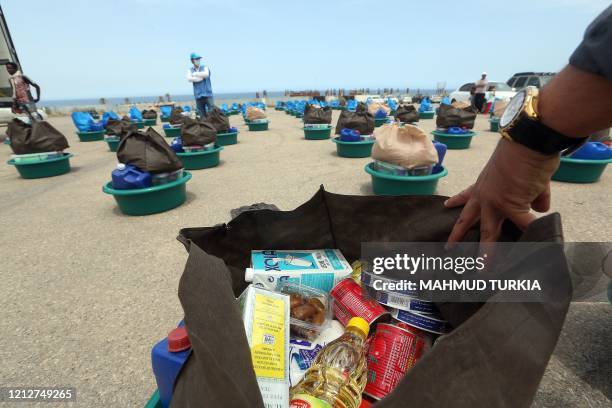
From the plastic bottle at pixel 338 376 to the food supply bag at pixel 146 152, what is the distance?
268 centimetres

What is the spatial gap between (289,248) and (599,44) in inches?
45.6

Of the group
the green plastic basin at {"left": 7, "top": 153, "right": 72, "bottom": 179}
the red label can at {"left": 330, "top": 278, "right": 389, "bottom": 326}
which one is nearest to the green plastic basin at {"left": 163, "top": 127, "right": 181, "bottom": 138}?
Answer: the green plastic basin at {"left": 7, "top": 153, "right": 72, "bottom": 179}

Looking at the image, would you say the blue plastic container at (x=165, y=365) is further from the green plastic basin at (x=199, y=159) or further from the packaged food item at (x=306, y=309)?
the green plastic basin at (x=199, y=159)

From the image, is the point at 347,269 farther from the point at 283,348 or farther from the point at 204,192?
the point at 204,192

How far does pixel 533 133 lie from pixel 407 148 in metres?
2.19

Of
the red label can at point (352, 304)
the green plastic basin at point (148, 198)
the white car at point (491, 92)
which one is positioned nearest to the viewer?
the red label can at point (352, 304)

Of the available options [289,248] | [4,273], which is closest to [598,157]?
[289,248]

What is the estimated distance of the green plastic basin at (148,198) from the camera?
2980 mm

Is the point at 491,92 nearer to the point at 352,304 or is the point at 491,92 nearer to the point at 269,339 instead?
the point at 352,304

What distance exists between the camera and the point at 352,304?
1123 millimetres

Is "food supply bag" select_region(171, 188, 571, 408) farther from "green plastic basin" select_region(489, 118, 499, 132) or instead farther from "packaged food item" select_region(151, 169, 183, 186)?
"green plastic basin" select_region(489, 118, 499, 132)

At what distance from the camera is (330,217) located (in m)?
1.34

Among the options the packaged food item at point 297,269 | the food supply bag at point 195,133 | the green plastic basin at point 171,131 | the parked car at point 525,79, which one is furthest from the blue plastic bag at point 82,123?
the parked car at point 525,79

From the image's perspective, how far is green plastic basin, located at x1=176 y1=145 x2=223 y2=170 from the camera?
16.2 feet
